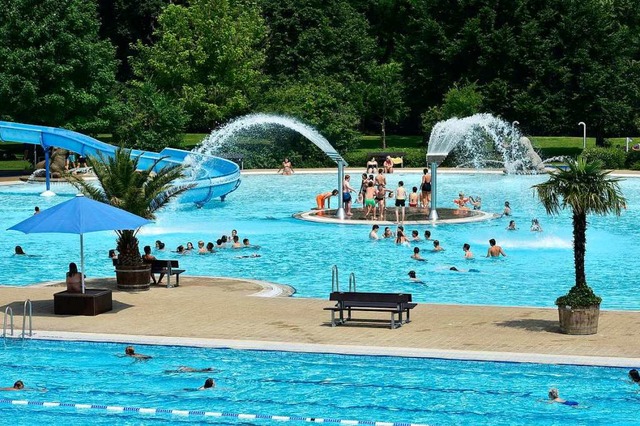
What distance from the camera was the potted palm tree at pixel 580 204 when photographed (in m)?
18.9

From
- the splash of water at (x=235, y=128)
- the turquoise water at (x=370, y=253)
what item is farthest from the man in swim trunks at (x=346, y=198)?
the splash of water at (x=235, y=128)

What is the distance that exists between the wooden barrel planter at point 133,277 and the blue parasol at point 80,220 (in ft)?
8.04

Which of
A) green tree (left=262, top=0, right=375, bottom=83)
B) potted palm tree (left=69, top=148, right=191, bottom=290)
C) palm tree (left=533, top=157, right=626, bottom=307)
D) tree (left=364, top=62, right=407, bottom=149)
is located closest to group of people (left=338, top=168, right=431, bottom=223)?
potted palm tree (left=69, top=148, right=191, bottom=290)

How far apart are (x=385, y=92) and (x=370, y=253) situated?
4018cm

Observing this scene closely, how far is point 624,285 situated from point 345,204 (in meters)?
15.1

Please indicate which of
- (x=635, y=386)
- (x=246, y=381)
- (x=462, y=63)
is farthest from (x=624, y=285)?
(x=462, y=63)

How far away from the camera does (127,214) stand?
73.3 ft

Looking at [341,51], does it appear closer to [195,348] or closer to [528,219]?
[528,219]

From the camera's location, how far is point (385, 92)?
72.1 metres

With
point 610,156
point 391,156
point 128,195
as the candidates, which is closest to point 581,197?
point 128,195

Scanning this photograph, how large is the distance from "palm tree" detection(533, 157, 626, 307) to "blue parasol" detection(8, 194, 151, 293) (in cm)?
801

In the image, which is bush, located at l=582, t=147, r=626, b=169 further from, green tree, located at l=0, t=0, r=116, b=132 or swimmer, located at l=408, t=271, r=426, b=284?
swimmer, located at l=408, t=271, r=426, b=284

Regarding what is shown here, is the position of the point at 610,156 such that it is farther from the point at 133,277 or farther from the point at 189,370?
the point at 189,370

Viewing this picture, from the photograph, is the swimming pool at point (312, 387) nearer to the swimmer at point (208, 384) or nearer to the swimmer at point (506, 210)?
the swimmer at point (208, 384)
